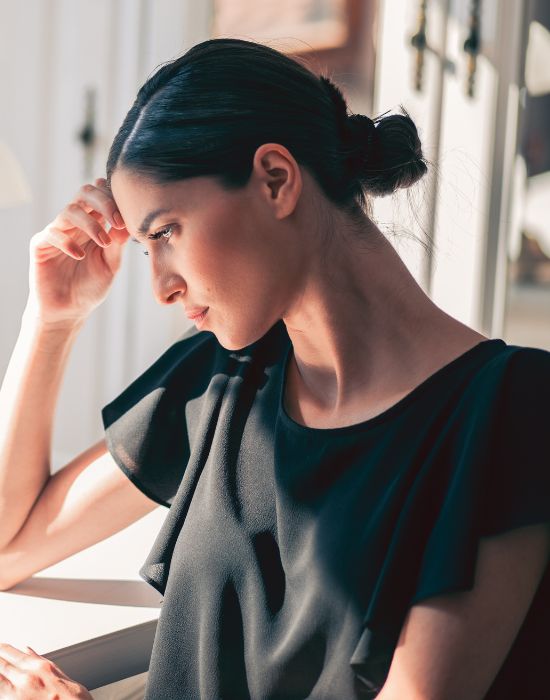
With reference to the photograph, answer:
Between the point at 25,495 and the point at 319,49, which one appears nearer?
the point at 25,495

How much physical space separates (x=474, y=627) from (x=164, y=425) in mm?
577

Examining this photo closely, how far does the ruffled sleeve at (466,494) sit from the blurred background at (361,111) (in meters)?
0.80

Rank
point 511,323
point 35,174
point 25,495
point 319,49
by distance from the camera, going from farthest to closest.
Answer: point 35,174 < point 319,49 < point 511,323 < point 25,495

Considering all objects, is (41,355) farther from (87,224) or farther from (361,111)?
(361,111)

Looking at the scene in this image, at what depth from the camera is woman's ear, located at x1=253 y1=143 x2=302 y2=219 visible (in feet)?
3.21

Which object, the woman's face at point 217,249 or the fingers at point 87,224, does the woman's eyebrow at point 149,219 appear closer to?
the woman's face at point 217,249

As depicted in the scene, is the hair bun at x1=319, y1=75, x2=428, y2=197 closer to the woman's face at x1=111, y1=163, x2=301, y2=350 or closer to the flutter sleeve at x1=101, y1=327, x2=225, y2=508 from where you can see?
the woman's face at x1=111, y1=163, x2=301, y2=350

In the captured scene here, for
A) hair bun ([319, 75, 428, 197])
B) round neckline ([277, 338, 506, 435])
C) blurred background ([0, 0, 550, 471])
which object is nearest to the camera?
round neckline ([277, 338, 506, 435])

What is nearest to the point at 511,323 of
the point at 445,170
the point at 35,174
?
the point at 445,170

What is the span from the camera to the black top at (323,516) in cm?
87

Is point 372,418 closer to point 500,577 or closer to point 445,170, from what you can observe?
point 500,577

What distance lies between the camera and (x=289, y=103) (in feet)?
3.29

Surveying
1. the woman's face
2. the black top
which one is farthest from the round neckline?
the woman's face

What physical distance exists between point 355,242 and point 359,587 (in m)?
A: 0.39
